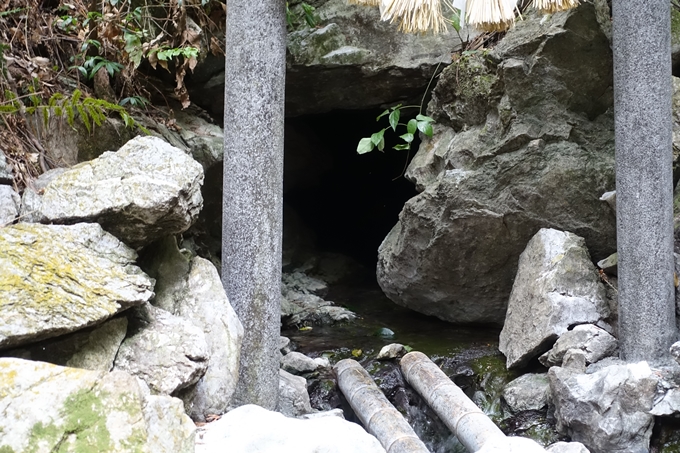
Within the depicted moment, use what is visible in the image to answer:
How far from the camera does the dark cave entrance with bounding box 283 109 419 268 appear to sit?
10305mm

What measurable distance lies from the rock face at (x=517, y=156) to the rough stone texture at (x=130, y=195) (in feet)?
9.89

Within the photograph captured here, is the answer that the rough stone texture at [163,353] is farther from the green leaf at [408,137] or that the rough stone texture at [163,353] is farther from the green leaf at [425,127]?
the green leaf at [425,127]

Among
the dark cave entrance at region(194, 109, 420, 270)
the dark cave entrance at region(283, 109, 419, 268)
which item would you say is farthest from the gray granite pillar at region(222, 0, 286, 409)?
the dark cave entrance at region(283, 109, 419, 268)

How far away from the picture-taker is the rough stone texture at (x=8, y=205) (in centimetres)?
344

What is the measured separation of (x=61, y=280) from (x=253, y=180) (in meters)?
1.40

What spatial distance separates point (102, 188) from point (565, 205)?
159 inches

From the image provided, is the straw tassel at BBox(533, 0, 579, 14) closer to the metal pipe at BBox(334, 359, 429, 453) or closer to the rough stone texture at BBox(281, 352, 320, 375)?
the metal pipe at BBox(334, 359, 429, 453)

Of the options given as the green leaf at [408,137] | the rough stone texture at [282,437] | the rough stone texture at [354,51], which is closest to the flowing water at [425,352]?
the green leaf at [408,137]

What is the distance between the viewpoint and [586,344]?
4.83 metres

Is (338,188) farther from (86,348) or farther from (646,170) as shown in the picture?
(86,348)

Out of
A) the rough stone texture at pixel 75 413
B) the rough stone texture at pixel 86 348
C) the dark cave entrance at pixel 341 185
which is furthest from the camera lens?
the dark cave entrance at pixel 341 185

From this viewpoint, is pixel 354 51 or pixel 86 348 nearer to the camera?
pixel 86 348

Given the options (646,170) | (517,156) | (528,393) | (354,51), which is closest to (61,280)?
(528,393)

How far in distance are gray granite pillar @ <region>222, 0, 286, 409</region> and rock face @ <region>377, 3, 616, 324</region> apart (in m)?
2.38
